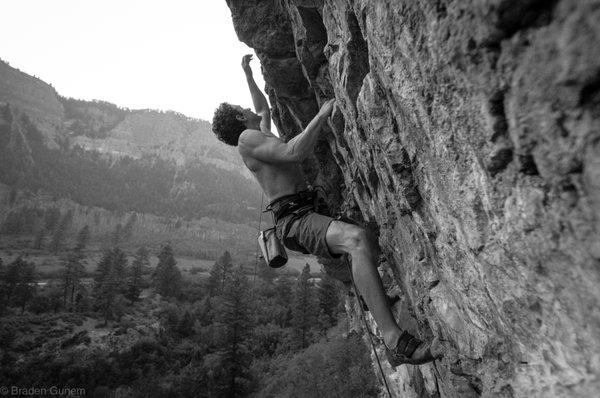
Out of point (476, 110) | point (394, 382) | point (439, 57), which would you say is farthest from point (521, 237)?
point (394, 382)

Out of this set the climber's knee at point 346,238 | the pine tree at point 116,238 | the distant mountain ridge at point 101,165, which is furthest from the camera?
the distant mountain ridge at point 101,165

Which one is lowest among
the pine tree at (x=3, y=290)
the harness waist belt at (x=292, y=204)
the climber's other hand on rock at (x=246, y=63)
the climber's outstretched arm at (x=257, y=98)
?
the pine tree at (x=3, y=290)

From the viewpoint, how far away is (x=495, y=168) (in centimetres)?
188

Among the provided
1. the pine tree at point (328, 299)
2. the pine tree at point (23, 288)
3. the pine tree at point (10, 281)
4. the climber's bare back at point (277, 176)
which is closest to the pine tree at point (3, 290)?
the pine tree at point (10, 281)

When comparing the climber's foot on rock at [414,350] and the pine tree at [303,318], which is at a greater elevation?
the climber's foot on rock at [414,350]

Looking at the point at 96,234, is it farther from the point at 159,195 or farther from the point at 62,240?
the point at 159,195

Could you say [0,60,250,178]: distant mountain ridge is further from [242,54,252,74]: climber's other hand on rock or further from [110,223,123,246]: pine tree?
[242,54,252,74]: climber's other hand on rock

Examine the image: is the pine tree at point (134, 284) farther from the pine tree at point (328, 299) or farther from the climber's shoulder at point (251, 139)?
the climber's shoulder at point (251, 139)

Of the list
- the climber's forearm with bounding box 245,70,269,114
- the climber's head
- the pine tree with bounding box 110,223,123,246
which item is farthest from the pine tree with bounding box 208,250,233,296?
the pine tree with bounding box 110,223,123,246

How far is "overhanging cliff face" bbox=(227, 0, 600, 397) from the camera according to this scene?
1478mm

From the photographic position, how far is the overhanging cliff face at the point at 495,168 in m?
1.48

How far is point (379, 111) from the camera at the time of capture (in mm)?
3178

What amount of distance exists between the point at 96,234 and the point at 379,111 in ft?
355

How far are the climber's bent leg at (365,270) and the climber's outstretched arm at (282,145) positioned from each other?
79 centimetres
